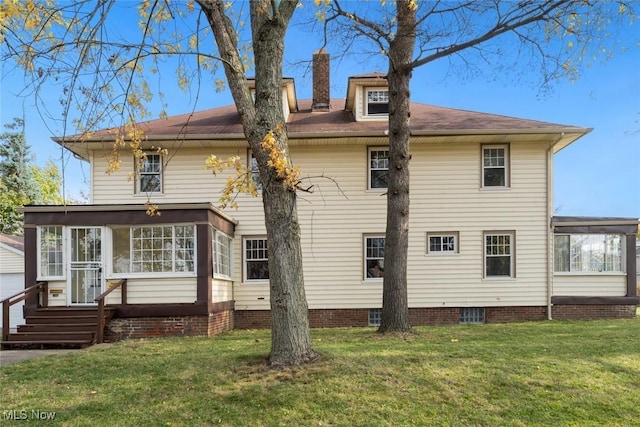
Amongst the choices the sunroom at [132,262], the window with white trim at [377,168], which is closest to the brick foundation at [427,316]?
the sunroom at [132,262]

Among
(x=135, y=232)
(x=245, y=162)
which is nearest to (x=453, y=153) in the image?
(x=245, y=162)

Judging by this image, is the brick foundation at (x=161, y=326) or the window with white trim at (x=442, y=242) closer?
the brick foundation at (x=161, y=326)

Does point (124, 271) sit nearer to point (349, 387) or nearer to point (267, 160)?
point (267, 160)

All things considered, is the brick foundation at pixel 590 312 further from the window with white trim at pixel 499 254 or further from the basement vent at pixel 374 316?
the basement vent at pixel 374 316

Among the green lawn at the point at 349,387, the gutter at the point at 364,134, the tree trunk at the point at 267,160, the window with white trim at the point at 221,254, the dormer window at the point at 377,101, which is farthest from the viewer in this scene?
the dormer window at the point at 377,101

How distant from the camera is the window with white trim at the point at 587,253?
13.6 m

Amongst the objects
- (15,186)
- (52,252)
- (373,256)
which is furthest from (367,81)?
(15,186)

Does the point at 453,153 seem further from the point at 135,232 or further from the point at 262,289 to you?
the point at 135,232

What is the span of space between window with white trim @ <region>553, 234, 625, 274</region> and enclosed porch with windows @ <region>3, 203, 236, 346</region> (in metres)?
9.96

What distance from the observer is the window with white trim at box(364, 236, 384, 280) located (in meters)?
13.4

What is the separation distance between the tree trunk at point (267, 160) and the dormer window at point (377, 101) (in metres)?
8.24

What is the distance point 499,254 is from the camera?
1341 cm

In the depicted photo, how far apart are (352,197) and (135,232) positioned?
5.92 metres

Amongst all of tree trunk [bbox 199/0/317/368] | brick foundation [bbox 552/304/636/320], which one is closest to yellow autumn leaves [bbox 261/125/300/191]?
tree trunk [bbox 199/0/317/368]
